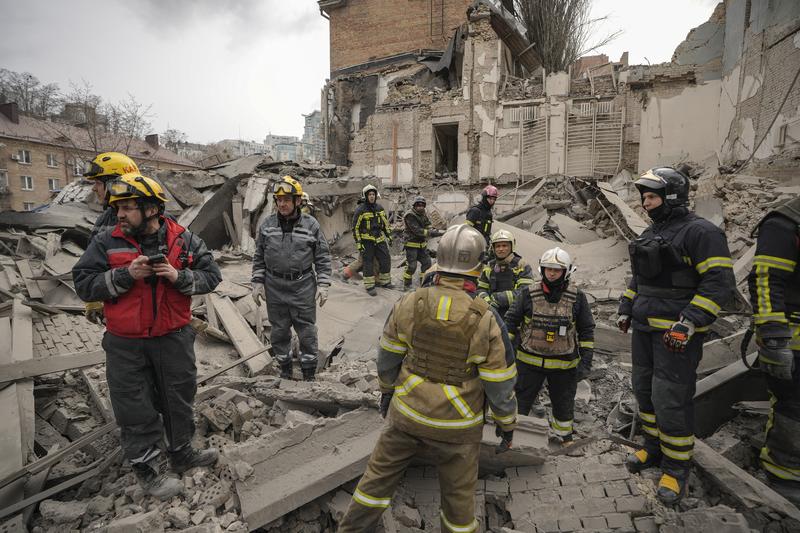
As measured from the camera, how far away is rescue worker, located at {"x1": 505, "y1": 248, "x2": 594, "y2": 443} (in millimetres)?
3180

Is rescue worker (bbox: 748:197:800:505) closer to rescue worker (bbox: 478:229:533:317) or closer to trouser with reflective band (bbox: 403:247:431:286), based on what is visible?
rescue worker (bbox: 478:229:533:317)

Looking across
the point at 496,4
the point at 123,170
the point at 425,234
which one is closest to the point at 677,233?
the point at 123,170

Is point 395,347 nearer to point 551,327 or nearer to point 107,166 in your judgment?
point 551,327

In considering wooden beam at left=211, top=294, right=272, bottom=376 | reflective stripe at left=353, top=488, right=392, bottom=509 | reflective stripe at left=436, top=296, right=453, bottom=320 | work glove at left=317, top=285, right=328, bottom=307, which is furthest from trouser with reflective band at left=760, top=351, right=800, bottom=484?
wooden beam at left=211, top=294, right=272, bottom=376

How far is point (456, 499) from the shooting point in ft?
6.58

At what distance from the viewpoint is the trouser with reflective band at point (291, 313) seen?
3961mm

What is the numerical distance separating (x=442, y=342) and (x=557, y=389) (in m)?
1.80

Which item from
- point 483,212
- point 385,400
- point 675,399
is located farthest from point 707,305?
point 483,212

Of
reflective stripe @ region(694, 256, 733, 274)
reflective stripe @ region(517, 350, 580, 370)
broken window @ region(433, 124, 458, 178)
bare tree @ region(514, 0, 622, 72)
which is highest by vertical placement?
bare tree @ region(514, 0, 622, 72)

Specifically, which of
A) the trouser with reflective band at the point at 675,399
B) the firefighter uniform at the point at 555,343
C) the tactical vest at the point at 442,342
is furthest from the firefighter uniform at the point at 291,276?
the trouser with reflective band at the point at 675,399

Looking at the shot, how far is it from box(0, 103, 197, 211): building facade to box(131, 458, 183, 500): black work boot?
2771cm

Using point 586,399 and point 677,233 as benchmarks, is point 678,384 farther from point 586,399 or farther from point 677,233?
point 586,399

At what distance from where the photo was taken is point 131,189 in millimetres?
2281

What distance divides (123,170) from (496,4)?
638 inches
